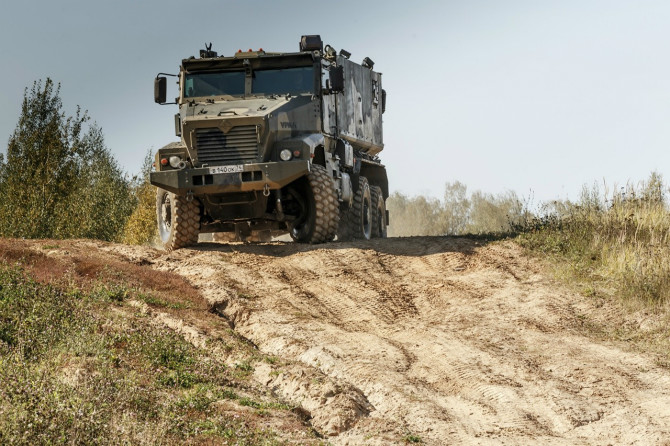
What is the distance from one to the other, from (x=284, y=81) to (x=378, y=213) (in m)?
4.72

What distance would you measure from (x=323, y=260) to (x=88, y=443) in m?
8.52

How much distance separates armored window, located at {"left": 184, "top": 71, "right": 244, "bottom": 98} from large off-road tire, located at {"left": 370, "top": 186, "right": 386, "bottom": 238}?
4776mm

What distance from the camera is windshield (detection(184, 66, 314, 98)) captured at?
17531 millimetres

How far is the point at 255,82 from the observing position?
1756 cm

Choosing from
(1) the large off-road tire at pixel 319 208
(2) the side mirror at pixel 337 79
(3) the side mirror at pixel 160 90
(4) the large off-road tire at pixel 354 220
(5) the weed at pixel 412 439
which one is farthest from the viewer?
(4) the large off-road tire at pixel 354 220

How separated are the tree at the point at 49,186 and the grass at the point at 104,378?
573 inches

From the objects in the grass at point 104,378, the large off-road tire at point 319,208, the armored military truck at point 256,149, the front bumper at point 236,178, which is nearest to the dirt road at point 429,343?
the large off-road tire at point 319,208

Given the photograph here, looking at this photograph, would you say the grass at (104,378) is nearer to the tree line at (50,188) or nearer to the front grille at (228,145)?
the front grille at (228,145)

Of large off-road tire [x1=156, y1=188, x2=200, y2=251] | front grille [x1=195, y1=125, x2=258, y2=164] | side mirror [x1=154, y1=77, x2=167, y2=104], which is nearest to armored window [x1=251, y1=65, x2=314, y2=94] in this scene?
front grille [x1=195, y1=125, x2=258, y2=164]

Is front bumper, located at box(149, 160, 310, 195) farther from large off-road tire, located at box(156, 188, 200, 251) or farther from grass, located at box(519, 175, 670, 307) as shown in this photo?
grass, located at box(519, 175, 670, 307)

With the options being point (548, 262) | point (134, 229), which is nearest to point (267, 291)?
point (548, 262)

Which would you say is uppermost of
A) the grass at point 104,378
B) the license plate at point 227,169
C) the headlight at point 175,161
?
the headlight at point 175,161

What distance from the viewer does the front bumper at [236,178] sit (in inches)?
634

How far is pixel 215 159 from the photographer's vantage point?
16578 mm
